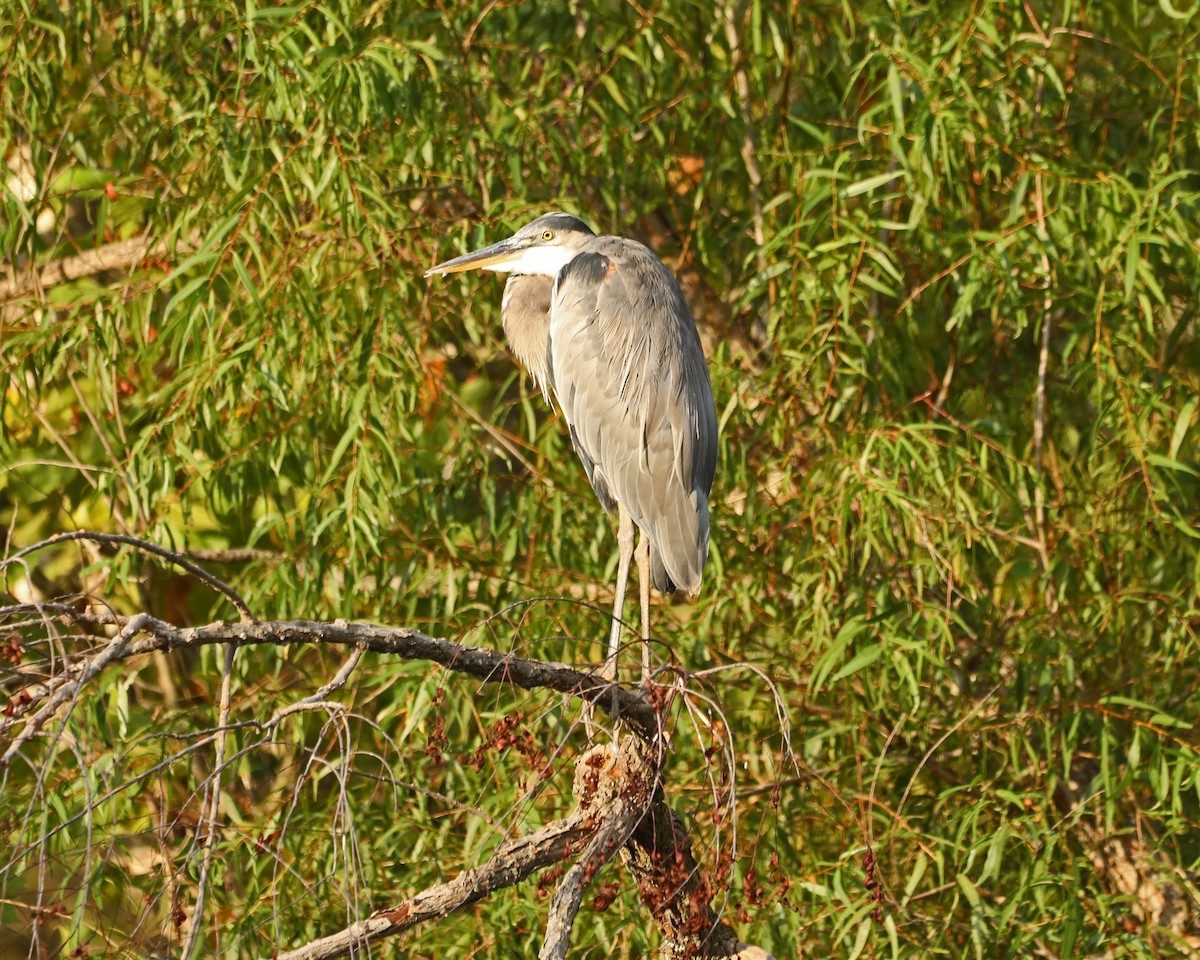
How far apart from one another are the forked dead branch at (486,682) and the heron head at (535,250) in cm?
119

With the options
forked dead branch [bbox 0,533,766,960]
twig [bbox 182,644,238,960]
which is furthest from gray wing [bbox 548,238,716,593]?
twig [bbox 182,644,238,960]

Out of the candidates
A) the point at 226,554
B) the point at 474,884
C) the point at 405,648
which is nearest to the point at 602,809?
the point at 474,884

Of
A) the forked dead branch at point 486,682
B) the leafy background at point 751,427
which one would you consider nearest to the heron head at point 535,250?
the leafy background at point 751,427

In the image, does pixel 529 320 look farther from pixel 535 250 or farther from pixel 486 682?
pixel 486 682

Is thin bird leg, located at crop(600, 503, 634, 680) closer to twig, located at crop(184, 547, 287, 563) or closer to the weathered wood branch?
the weathered wood branch

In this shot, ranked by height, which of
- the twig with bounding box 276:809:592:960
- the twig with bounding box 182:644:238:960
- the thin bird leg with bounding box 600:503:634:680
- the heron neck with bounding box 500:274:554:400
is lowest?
the thin bird leg with bounding box 600:503:634:680

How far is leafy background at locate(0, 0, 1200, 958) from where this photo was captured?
277cm

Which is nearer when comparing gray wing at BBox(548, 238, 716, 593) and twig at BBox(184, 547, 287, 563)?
gray wing at BBox(548, 238, 716, 593)

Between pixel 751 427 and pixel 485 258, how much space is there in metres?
0.80

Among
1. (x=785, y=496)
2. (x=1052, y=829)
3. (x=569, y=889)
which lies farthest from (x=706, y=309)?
(x=569, y=889)

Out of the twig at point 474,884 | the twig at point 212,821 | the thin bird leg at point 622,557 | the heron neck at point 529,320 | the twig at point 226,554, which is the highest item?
the twig at point 212,821

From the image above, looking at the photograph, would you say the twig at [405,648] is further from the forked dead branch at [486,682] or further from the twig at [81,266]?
the twig at [81,266]

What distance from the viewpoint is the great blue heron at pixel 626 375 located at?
283 cm

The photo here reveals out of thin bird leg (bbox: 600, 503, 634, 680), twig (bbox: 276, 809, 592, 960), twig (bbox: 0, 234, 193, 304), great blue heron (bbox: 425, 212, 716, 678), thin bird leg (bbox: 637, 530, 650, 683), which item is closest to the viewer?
twig (bbox: 276, 809, 592, 960)
